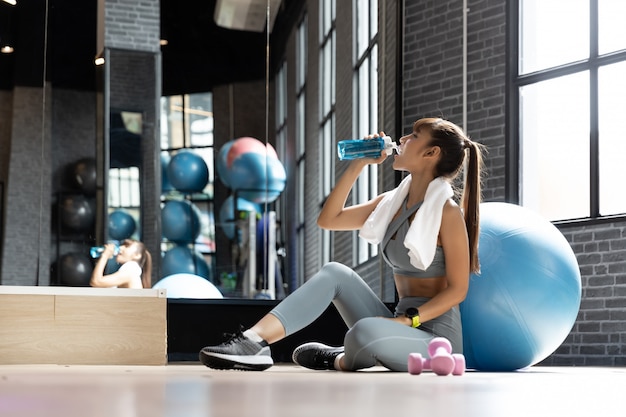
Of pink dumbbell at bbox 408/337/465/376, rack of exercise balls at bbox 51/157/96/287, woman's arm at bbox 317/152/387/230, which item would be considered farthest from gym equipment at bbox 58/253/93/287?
pink dumbbell at bbox 408/337/465/376

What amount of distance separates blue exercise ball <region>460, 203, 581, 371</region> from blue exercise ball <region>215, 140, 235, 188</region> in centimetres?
305

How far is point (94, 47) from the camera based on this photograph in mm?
6320

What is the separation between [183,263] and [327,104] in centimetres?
177

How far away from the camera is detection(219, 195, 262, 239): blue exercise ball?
6551 millimetres

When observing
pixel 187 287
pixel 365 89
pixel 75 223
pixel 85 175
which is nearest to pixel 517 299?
pixel 187 287

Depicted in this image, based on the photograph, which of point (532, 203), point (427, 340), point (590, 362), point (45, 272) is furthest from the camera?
point (532, 203)

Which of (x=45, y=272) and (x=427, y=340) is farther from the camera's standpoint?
(x=45, y=272)

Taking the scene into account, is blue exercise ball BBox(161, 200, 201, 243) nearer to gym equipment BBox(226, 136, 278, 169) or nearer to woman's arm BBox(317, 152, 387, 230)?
gym equipment BBox(226, 136, 278, 169)

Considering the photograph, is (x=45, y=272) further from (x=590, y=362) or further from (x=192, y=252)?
(x=590, y=362)

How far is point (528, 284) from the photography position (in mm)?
3613

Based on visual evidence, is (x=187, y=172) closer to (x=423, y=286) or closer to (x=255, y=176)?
(x=255, y=176)

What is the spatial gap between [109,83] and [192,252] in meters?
1.18

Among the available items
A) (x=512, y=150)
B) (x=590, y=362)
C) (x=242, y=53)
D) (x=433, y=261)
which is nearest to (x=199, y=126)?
(x=242, y=53)

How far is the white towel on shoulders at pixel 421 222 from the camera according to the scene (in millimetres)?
3416
